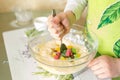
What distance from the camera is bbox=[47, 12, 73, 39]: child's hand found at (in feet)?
2.33

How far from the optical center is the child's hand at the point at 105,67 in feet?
2.20

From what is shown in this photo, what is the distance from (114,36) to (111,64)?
0.31 ft

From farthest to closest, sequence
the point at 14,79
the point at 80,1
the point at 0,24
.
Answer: the point at 0,24, the point at 80,1, the point at 14,79

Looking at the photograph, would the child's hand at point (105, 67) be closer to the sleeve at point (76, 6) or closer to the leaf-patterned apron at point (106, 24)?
the leaf-patterned apron at point (106, 24)

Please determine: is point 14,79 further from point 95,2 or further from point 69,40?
point 95,2

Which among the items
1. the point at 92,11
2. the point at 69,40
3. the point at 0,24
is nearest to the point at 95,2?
the point at 92,11

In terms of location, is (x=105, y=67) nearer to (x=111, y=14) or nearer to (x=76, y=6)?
(x=111, y=14)

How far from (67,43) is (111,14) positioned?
0.16 m

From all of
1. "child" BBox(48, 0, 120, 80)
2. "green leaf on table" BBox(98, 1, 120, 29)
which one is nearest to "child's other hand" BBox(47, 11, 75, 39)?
"child" BBox(48, 0, 120, 80)

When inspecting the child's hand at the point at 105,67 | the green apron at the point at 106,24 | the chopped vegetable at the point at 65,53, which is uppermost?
the green apron at the point at 106,24

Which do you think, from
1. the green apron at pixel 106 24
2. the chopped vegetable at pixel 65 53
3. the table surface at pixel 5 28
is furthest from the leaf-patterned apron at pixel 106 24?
the table surface at pixel 5 28

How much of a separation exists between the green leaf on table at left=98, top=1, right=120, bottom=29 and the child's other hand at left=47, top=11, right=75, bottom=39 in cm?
11

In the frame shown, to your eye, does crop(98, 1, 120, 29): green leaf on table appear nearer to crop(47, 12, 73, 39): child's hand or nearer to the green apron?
the green apron

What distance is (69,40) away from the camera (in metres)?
0.79
